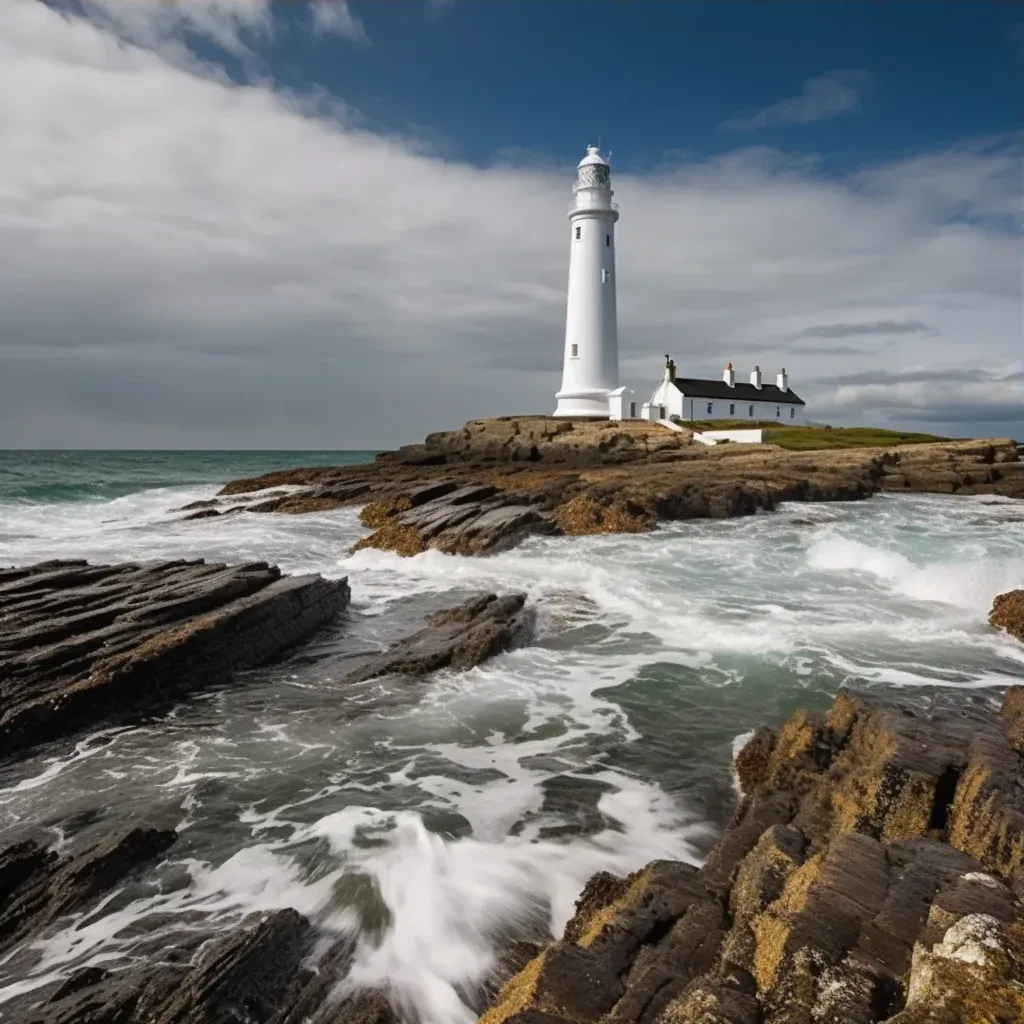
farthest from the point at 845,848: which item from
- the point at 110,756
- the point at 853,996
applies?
the point at 110,756

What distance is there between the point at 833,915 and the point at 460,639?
29.2ft

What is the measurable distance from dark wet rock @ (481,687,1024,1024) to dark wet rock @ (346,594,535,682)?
19.8ft

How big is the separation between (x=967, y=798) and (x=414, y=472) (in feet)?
115

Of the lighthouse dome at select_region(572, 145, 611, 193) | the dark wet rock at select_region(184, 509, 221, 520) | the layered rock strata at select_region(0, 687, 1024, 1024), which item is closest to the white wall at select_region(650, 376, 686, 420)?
the lighthouse dome at select_region(572, 145, 611, 193)

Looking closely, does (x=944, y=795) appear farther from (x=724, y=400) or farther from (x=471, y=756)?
(x=724, y=400)

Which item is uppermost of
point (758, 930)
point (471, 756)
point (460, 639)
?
point (758, 930)

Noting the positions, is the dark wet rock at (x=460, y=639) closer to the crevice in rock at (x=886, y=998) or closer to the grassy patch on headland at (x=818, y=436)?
the crevice in rock at (x=886, y=998)

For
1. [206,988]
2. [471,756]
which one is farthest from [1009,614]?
[206,988]

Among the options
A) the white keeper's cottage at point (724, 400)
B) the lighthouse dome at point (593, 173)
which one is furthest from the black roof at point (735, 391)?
the lighthouse dome at point (593, 173)

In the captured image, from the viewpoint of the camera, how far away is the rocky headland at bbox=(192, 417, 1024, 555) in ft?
78.7

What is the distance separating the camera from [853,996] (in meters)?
3.59

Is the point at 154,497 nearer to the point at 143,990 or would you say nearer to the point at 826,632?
the point at 826,632

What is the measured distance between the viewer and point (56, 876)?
6.23 metres

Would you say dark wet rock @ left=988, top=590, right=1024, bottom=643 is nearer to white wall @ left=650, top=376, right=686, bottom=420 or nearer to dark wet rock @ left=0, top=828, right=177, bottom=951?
dark wet rock @ left=0, top=828, right=177, bottom=951
